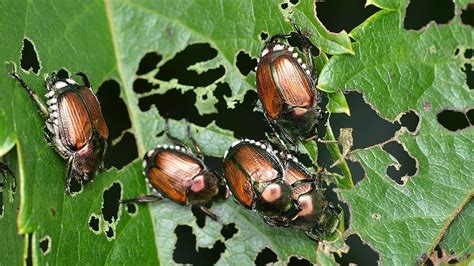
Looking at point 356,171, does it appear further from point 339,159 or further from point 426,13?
point 426,13

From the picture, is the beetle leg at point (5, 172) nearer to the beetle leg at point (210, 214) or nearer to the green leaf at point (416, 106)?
the beetle leg at point (210, 214)

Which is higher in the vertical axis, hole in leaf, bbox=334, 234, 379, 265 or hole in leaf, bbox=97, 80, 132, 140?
hole in leaf, bbox=97, 80, 132, 140

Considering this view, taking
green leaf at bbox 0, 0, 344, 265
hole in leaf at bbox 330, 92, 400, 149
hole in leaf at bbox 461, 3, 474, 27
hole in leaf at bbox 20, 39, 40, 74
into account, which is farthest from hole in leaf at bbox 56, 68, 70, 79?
hole in leaf at bbox 461, 3, 474, 27

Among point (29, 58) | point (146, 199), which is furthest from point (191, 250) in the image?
point (29, 58)

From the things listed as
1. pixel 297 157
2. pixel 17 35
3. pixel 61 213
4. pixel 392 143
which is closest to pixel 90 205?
pixel 61 213

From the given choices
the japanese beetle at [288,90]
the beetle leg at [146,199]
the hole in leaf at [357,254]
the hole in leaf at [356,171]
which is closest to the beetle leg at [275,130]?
the japanese beetle at [288,90]

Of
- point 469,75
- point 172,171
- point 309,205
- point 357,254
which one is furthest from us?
point 172,171

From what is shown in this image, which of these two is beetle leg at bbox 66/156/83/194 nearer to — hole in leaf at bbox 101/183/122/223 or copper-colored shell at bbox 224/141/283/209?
hole in leaf at bbox 101/183/122/223
